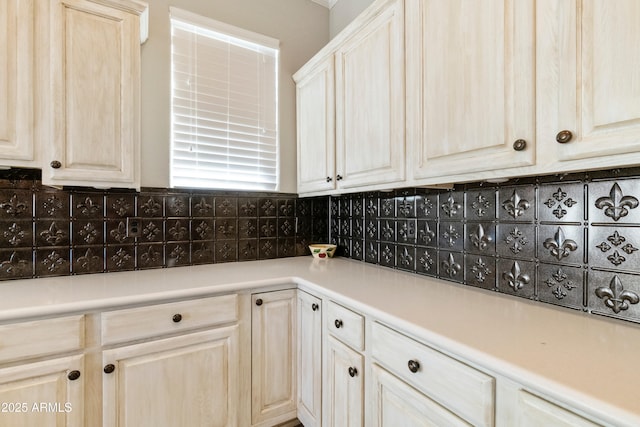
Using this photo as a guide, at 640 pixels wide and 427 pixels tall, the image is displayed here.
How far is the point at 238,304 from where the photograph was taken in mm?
1497

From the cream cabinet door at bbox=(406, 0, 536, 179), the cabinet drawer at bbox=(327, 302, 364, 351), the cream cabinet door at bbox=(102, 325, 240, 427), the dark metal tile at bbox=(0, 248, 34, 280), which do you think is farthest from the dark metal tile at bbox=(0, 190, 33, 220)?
the cream cabinet door at bbox=(406, 0, 536, 179)

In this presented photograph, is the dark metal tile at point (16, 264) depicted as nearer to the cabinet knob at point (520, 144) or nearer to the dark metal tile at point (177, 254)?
the dark metal tile at point (177, 254)

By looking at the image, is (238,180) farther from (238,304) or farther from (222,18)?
(222,18)

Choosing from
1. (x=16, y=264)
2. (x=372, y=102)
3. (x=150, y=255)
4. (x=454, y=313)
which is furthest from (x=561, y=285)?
(x=16, y=264)

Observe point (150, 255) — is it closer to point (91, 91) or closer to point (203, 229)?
point (203, 229)

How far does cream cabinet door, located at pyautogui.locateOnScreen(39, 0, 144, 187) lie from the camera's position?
1354 millimetres

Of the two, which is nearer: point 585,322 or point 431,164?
point 585,322

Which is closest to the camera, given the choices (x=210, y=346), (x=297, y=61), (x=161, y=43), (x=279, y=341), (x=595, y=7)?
(x=595, y=7)

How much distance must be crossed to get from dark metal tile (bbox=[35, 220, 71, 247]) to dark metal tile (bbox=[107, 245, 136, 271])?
20cm

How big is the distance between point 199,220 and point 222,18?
1.35 meters

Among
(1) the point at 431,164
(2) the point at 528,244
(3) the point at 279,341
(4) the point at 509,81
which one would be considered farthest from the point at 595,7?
(3) the point at 279,341

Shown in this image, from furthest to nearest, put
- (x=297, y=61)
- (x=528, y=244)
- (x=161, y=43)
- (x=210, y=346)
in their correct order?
(x=297, y=61) < (x=161, y=43) < (x=210, y=346) < (x=528, y=244)

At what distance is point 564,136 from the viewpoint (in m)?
0.84

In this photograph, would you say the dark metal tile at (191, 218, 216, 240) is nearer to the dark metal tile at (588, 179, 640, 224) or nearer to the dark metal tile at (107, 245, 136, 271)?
the dark metal tile at (107, 245, 136, 271)
